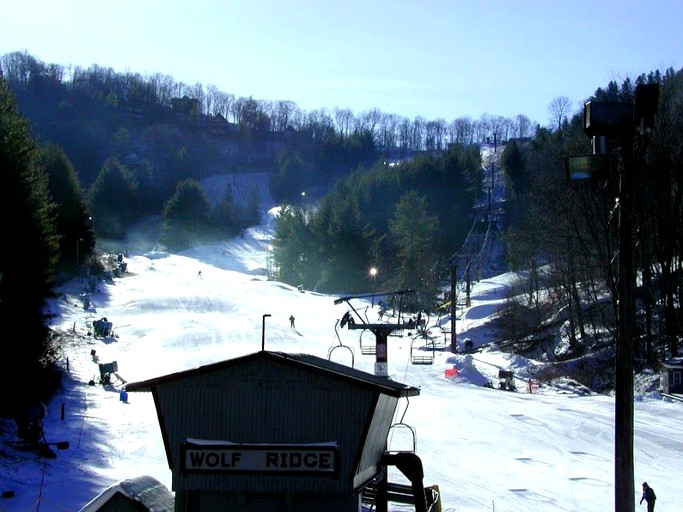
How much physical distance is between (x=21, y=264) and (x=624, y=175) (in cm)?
2582

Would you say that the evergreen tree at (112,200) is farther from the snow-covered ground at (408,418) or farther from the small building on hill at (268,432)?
the small building on hill at (268,432)

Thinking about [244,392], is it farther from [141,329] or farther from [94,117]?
[94,117]

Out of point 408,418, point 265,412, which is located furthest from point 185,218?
point 265,412

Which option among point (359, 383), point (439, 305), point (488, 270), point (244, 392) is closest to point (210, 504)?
point (244, 392)

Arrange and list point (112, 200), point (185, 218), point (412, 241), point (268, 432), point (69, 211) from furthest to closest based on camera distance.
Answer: point (112, 200)
point (185, 218)
point (412, 241)
point (69, 211)
point (268, 432)

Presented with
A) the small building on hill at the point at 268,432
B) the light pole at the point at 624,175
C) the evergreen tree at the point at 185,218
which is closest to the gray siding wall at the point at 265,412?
the small building on hill at the point at 268,432

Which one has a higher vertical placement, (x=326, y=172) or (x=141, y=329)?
(x=326, y=172)

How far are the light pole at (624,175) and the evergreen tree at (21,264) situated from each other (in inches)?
862

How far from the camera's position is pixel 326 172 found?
158m

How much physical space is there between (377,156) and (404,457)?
157 metres

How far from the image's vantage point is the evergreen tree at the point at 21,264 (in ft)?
88.2

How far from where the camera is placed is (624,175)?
6766 mm

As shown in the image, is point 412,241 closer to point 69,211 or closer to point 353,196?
point 353,196

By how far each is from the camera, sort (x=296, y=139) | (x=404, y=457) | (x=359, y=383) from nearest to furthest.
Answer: (x=359, y=383)
(x=404, y=457)
(x=296, y=139)
